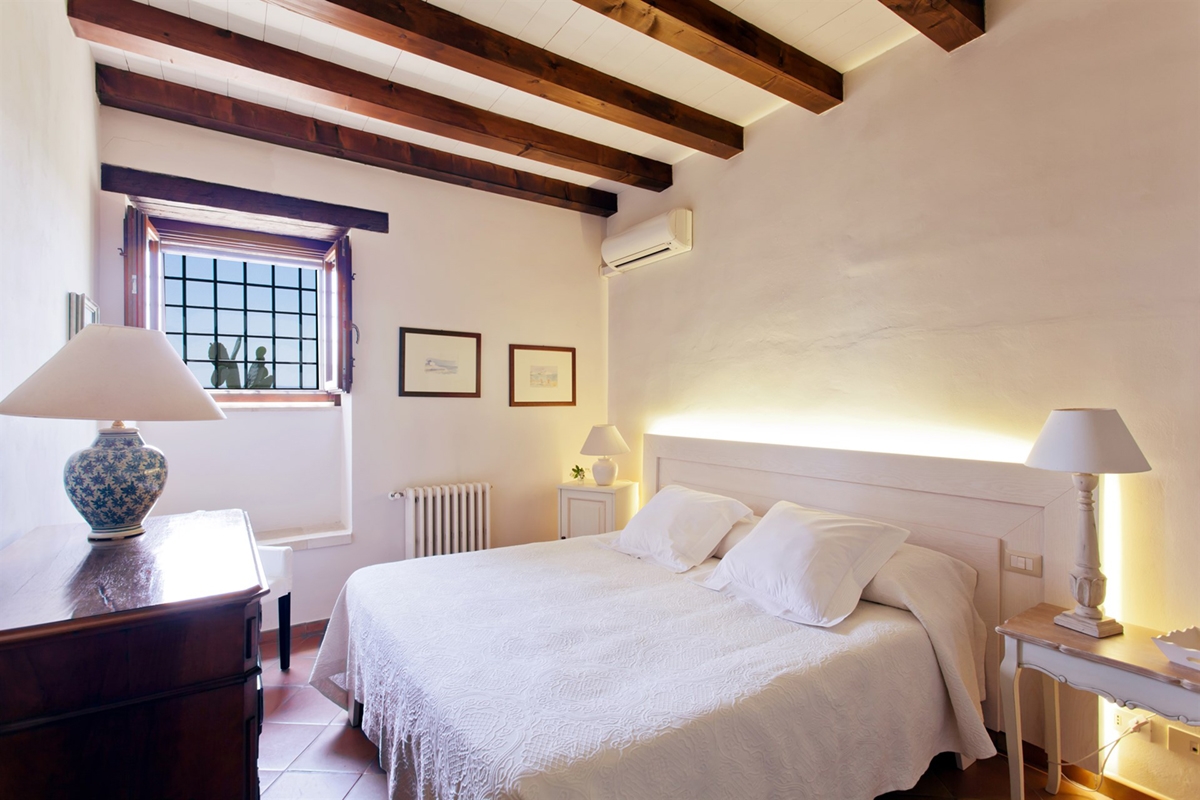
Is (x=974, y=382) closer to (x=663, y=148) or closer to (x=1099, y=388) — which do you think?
(x=1099, y=388)

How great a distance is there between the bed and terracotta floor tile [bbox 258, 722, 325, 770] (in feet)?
0.60

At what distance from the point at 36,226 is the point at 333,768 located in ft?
6.46

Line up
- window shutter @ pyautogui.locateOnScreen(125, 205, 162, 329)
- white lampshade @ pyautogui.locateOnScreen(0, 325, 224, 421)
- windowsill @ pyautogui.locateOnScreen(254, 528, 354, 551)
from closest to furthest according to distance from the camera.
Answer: white lampshade @ pyautogui.locateOnScreen(0, 325, 224, 421) < window shutter @ pyautogui.locateOnScreen(125, 205, 162, 329) < windowsill @ pyautogui.locateOnScreen(254, 528, 354, 551)

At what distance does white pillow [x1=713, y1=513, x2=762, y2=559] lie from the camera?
2561mm

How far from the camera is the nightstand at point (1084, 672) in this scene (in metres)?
1.40

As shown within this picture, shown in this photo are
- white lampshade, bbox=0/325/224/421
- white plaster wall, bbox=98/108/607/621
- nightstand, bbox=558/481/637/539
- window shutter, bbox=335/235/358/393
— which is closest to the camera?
white lampshade, bbox=0/325/224/421

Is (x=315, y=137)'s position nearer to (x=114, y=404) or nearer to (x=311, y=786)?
(x=114, y=404)

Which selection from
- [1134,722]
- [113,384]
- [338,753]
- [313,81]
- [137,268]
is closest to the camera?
[113,384]

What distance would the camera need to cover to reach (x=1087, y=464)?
5.16 ft

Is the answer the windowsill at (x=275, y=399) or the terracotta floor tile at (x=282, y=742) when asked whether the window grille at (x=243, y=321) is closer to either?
the windowsill at (x=275, y=399)

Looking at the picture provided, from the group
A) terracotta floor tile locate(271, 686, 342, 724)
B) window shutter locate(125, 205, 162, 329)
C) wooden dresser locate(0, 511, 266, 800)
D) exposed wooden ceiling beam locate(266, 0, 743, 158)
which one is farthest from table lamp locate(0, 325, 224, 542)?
window shutter locate(125, 205, 162, 329)

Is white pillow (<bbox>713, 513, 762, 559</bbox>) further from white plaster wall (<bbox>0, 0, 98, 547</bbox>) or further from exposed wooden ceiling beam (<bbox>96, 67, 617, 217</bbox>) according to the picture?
exposed wooden ceiling beam (<bbox>96, 67, 617, 217</bbox>)

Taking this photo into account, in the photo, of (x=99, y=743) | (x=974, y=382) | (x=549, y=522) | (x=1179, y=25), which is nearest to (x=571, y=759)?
(x=99, y=743)

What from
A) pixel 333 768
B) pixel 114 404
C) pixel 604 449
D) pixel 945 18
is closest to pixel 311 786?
pixel 333 768
